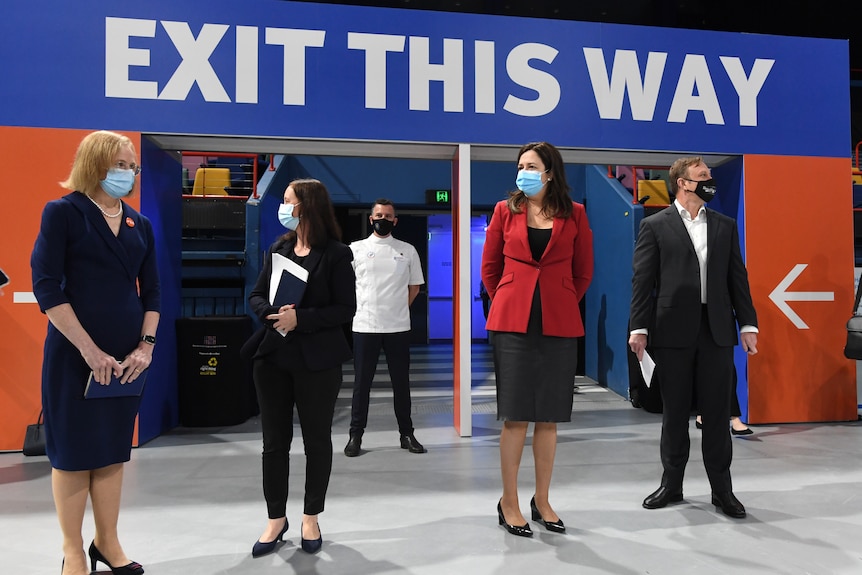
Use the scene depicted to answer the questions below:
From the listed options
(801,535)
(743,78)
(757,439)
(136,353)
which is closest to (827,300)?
(757,439)

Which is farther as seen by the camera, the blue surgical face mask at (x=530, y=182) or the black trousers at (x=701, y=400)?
the black trousers at (x=701, y=400)

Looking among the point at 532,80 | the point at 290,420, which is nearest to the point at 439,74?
the point at 532,80

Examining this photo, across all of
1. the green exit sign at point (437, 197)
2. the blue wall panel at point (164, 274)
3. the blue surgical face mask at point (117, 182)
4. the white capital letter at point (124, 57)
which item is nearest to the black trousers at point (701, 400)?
the blue surgical face mask at point (117, 182)

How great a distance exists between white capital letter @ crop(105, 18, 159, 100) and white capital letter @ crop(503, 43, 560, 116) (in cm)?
249

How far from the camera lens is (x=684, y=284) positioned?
2.70 m

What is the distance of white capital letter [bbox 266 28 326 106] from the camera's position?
4.05 meters

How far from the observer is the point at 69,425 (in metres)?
1.83

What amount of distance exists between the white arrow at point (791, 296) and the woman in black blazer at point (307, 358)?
3.72m

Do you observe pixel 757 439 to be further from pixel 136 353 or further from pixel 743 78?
pixel 136 353

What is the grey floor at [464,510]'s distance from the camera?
220 cm

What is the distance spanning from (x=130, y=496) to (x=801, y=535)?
3119 mm

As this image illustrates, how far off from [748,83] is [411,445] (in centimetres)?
377

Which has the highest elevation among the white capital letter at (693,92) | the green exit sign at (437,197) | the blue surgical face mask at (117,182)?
the white capital letter at (693,92)

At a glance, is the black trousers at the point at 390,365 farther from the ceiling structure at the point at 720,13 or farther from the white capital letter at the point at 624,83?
the ceiling structure at the point at 720,13
